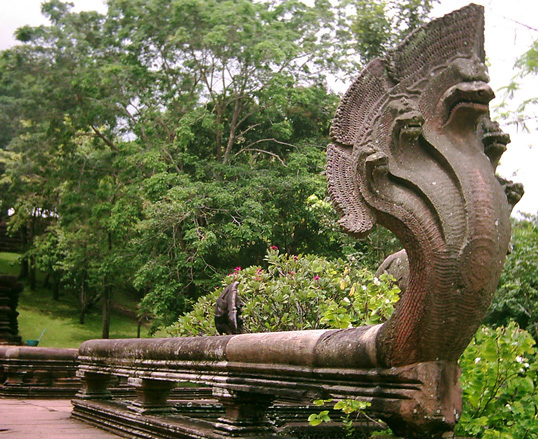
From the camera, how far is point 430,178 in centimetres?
→ 287

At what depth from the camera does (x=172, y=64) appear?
717 inches

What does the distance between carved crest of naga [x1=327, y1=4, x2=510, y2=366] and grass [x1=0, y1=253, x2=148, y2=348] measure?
22.0 meters

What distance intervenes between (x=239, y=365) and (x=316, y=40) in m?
16.4

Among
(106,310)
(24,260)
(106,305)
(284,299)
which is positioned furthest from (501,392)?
(24,260)

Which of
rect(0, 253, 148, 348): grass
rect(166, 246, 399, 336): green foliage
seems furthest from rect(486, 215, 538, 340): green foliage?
rect(0, 253, 148, 348): grass

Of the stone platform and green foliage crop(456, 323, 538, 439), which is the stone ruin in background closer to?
green foliage crop(456, 323, 538, 439)

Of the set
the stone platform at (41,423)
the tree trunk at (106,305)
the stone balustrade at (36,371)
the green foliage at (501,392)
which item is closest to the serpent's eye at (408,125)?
the green foliage at (501,392)

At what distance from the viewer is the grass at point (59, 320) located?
948 inches

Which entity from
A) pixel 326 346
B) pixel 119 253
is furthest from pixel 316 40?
pixel 326 346

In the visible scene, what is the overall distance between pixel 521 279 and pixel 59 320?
2149 cm

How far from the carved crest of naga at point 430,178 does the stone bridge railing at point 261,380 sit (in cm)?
14

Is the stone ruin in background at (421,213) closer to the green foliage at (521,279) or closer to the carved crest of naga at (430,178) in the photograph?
the carved crest of naga at (430,178)

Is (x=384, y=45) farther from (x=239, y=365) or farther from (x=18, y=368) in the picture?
(x=239, y=365)

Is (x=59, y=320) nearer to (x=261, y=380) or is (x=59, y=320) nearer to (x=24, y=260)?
(x=24, y=260)
